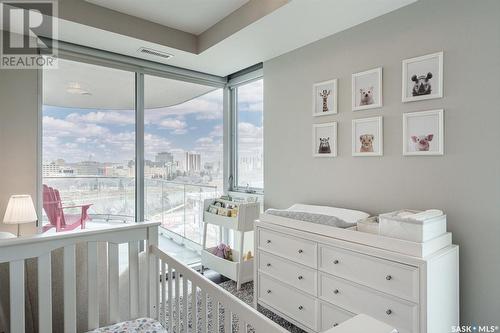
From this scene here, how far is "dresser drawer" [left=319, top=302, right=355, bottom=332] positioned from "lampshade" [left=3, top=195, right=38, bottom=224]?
226 centimetres

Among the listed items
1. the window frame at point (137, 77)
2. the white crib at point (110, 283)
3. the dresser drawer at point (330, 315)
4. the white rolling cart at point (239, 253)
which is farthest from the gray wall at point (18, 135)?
the dresser drawer at point (330, 315)

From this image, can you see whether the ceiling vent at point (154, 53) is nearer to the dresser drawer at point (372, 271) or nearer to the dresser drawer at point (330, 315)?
the dresser drawer at point (372, 271)

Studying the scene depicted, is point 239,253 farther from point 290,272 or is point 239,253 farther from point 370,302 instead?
point 370,302

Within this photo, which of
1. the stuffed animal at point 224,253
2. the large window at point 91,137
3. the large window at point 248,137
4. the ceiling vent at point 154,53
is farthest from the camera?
the large window at point 248,137

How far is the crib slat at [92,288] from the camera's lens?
1.50 m

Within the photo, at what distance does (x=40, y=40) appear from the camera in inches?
96.9

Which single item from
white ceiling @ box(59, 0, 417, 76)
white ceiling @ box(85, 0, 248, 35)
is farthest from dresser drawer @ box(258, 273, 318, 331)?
white ceiling @ box(85, 0, 248, 35)

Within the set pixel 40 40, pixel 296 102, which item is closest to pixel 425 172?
pixel 296 102

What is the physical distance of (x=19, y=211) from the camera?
216 centimetres

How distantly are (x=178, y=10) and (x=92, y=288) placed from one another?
2109 mm

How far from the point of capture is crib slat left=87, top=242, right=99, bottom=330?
150 cm

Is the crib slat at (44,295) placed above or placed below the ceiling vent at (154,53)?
below

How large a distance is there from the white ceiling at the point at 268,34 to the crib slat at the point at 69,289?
1764 millimetres

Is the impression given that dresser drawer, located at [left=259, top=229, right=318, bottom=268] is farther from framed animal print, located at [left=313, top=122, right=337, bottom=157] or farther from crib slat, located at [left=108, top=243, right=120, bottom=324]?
crib slat, located at [left=108, top=243, right=120, bottom=324]
